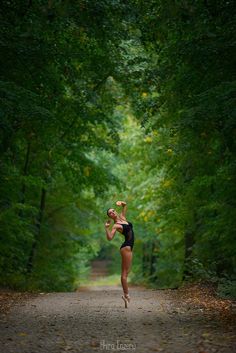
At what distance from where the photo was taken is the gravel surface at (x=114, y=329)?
320 inches

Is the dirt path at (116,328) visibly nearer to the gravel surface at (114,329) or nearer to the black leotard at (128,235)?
the gravel surface at (114,329)

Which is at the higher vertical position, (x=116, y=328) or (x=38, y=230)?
(x=38, y=230)

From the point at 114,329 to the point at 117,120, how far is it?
17755 mm

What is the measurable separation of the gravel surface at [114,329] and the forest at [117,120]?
229 cm

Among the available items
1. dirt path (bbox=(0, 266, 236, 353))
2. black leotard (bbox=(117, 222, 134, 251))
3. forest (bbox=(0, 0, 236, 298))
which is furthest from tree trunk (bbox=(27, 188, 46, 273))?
black leotard (bbox=(117, 222, 134, 251))

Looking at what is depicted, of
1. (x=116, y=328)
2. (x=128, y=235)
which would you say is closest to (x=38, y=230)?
(x=128, y=235)

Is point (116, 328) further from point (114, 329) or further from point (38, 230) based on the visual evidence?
point (38, 230)

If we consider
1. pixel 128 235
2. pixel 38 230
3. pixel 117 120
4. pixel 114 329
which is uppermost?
pixel 117 120

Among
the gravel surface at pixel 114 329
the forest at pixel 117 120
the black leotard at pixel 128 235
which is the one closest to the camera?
the gravel surface at pixel 114 329

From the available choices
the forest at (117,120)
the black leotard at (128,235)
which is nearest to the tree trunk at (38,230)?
the forest at (117,120)

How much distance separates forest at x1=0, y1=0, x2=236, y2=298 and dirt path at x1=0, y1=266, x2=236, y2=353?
2.21m

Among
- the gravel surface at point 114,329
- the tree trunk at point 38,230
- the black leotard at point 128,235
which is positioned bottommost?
the gravel surface at point 114,329

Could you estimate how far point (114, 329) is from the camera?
9.68 meters

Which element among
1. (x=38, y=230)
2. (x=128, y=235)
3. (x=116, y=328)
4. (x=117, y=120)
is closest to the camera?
(x=116, y=328)
